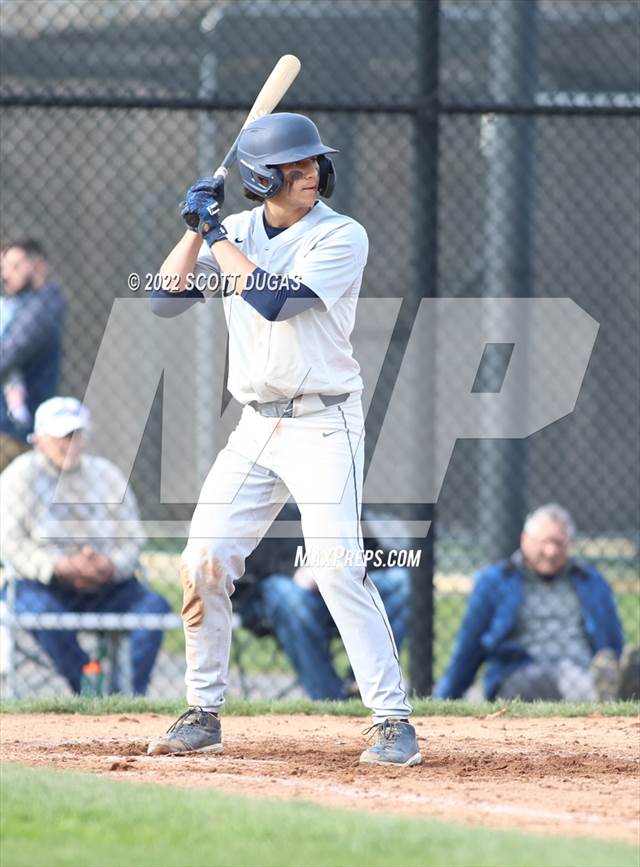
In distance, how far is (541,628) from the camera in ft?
A: 25.4

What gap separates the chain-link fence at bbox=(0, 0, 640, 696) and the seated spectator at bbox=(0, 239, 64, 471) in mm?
13

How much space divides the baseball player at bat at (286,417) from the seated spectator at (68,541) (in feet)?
9.29

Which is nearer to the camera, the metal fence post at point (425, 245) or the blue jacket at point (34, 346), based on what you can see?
the metal fence post at point (425, 245)

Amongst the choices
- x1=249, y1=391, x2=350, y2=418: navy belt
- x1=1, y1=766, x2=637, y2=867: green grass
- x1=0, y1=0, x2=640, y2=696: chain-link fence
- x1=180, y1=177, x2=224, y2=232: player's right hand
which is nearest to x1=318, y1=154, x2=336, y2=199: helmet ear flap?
x1=180, y1=177, x2=224, y2=232: player's right hand

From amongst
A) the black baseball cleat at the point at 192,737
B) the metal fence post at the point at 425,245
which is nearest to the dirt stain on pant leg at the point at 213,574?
the black baseball cleat at the point at 192,737

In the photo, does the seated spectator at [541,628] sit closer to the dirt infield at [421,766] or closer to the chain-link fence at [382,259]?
the chain-link fence at [382,259]

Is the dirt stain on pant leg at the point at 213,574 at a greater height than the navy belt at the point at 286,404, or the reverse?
the navy belt at the point at 286,404

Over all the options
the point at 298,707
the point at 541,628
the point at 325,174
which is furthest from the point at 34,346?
the point at 325,174

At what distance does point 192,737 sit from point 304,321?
1.41 m

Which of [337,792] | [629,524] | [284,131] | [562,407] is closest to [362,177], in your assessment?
[562,407]

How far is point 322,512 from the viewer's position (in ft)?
15.8

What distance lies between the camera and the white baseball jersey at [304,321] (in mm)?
4816

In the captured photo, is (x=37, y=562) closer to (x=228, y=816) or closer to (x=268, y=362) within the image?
(x=268, y=362)

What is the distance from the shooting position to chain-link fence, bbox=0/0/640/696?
905 centimetres
